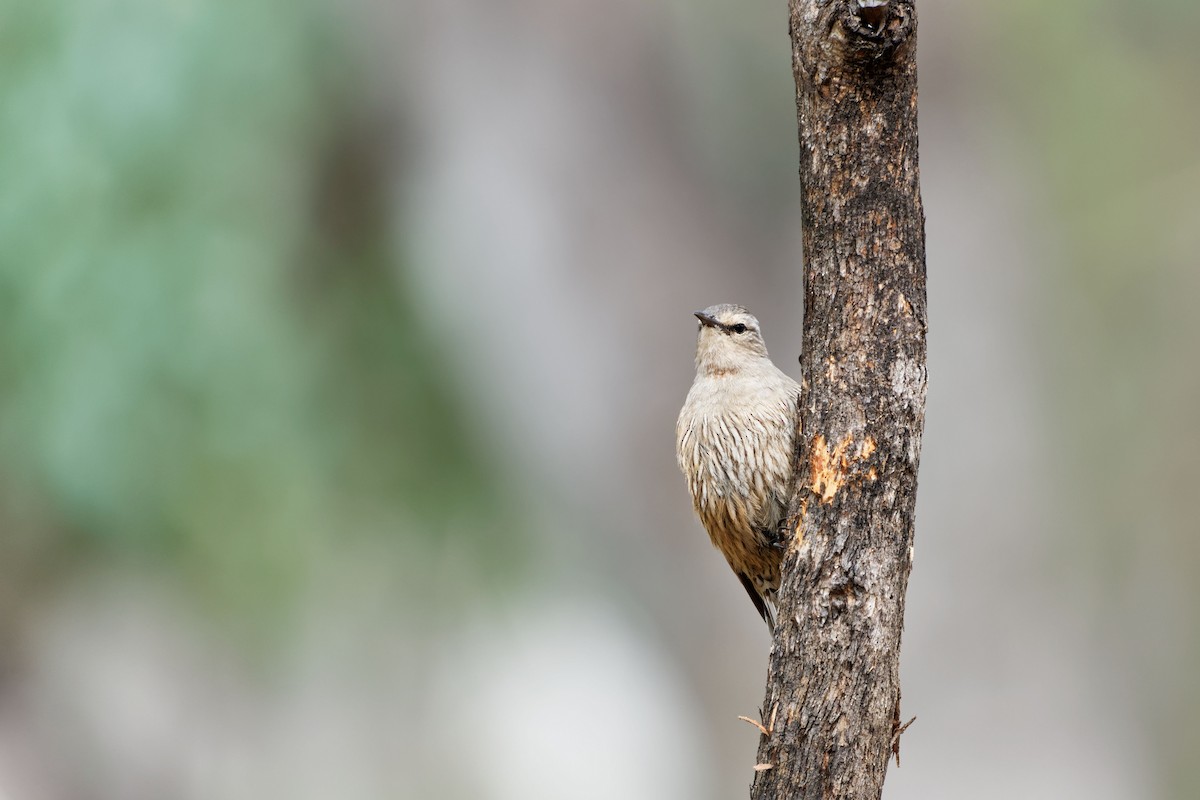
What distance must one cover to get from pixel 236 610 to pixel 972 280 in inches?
184

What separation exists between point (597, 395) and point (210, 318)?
2275mm

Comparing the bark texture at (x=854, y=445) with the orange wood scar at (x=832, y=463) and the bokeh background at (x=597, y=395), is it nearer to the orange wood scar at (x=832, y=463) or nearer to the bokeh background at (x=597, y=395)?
the orange wood scar at (x=832, y=463)

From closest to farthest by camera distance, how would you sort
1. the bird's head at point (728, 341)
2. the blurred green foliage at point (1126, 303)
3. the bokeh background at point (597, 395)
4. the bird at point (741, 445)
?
the bird at point (741, 445) → the bird's head at point (728, 341) → the bokeh background at point (597, 395) → the blurred green foliage at point (1126, 303)

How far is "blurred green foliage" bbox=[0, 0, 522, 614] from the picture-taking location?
6539 millimetres

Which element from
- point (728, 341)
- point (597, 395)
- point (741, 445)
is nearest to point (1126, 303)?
point (597, 395)

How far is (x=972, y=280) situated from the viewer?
7.24 m

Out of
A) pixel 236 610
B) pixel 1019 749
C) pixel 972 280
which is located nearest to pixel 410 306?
pixel 236 610

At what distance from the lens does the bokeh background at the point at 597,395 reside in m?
6.95

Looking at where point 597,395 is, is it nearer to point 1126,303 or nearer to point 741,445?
point 1126,303

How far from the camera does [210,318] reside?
6.91 metres

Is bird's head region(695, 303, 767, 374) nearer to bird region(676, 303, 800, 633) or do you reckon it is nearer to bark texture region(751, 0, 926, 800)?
bird region(676, 303, 800, 633)

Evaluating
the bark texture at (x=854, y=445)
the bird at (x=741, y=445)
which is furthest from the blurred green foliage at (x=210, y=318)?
the bark texture at (x=854, y=445)

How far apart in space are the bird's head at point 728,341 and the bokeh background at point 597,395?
3.21m

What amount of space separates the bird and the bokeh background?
3249mm
